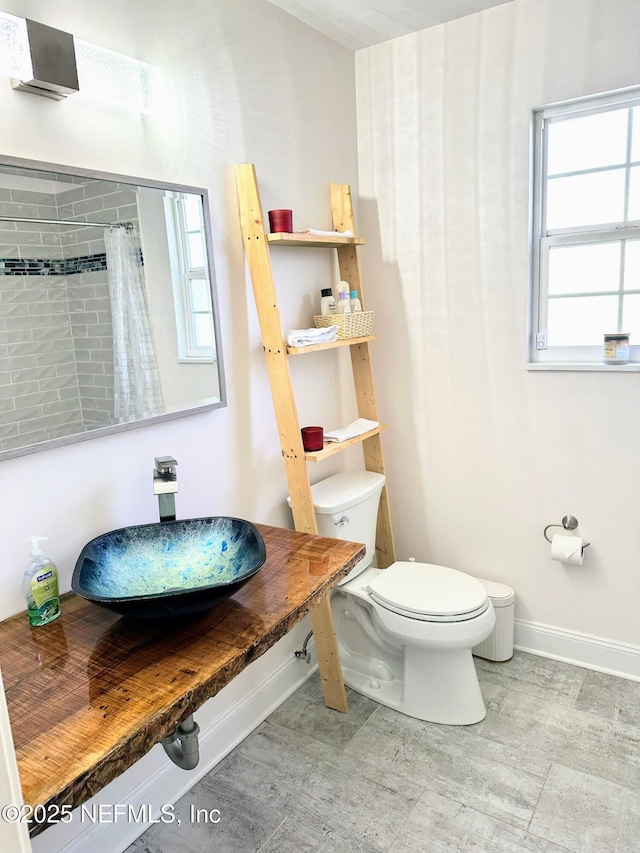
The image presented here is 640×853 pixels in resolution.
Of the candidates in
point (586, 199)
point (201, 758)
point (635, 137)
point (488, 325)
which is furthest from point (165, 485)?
point (635, 137)

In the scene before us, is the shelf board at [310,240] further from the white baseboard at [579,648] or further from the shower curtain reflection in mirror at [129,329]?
the white baseboard at [579,648]

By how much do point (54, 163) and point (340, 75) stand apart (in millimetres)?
1502

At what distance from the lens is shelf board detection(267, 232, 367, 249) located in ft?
6.83

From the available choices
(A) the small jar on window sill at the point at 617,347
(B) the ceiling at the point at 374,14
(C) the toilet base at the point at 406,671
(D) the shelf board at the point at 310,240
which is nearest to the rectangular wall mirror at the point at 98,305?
(D) the shelf board at the point at 310,240

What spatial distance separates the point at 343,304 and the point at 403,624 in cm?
122

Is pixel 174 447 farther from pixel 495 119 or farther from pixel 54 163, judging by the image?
pixel 495 119

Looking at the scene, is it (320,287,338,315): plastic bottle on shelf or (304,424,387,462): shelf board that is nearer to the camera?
(304,424,387,462): shelf board

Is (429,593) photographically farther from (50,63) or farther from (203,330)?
(50,63)

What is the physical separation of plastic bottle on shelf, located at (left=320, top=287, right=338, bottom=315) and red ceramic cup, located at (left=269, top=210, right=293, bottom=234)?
0.34 m

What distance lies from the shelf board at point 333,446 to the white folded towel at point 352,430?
0.02 meters

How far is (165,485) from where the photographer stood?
5.38 feet

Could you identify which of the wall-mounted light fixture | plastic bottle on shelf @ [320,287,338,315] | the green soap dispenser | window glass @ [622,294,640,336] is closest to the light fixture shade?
the wall-mounted light fixture

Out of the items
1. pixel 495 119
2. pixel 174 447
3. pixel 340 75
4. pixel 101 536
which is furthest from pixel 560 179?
pixel 101 536

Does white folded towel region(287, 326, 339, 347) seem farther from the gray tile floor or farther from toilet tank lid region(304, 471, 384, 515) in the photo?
the gray tile floor
